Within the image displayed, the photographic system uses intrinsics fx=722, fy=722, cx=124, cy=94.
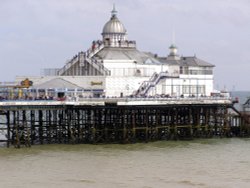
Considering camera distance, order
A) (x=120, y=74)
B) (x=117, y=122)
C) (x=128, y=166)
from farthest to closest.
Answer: (x=120, y=74), (x=117, y=122), (x=128, y=166)

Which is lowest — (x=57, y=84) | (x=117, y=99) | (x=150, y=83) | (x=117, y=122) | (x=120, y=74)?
(x=117, y=122)

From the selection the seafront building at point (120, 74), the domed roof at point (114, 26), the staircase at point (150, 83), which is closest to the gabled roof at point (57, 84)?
the seafront building at point (120, 74)

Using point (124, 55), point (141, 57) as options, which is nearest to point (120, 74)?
point (124, 55)

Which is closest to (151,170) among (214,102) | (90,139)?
(90,139)

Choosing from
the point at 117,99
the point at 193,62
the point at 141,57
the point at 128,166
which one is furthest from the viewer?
the point at 193,62

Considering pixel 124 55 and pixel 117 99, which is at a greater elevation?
pixel 124 55

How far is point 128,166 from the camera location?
4447cm

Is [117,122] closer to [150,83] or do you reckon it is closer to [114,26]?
[150,83]

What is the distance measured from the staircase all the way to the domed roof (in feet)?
23.6

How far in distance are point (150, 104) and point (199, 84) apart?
1448cm

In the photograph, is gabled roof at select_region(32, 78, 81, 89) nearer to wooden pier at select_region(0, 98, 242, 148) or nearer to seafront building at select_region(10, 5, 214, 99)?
seafront building at select_region(10, 5, 214, 99)

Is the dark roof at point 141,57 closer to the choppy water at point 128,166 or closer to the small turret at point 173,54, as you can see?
the small turret at point 173,54

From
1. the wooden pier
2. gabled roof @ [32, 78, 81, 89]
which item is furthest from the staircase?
gabled roof @ [32, 78, 81, 89]

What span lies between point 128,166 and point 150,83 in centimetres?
2237
